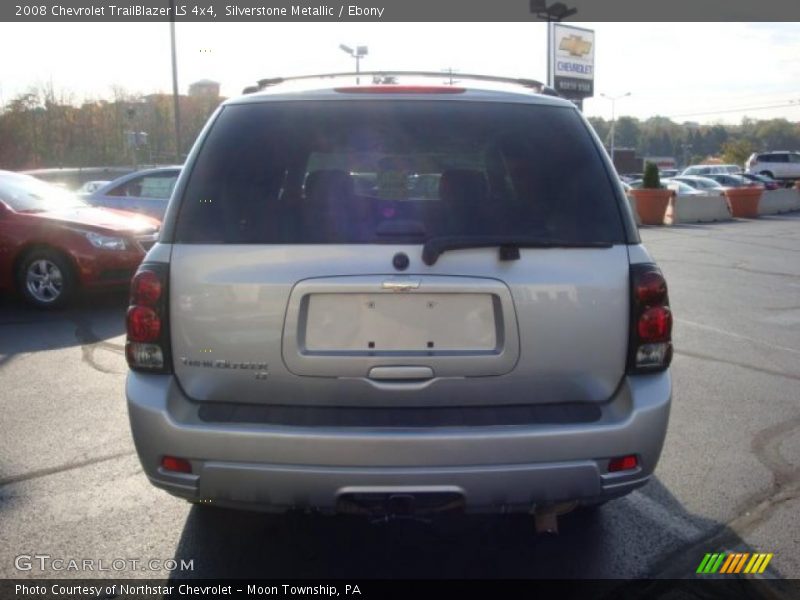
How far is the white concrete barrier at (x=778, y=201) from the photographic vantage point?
31.7 m

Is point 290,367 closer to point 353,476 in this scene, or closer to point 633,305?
point 353,476

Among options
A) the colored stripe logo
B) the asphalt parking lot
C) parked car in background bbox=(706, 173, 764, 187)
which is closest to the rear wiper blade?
the asphalt parking lot

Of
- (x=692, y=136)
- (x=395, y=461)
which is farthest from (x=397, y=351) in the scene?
(x=692, y=136)

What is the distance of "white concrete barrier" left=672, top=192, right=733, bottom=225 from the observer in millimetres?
26266

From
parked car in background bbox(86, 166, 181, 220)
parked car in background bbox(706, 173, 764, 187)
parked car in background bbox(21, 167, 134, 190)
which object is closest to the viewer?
parked car in background bbox(86, 166, 181, 220)

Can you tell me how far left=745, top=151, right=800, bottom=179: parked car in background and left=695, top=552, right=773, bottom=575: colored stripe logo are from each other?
5390 centimetres

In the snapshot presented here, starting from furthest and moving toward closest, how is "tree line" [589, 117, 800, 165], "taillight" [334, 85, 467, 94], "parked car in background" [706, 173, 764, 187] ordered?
"tree line" [589, 117, 800, 165], "parked car in background" [706, 173, 764, 187], "taillight" [334, 85, 467, 94]

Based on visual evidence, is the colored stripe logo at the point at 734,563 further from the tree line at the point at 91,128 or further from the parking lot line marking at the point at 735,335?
the tree line at the point at 91,128

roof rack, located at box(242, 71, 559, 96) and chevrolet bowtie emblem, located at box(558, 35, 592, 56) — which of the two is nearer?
roof rack, located at box(242, 71, 559, 96)

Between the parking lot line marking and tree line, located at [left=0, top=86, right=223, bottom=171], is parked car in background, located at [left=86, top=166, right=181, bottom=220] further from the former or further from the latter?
tree line, located at [left=0, top=86, right=223, bottom=171]

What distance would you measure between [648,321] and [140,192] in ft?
36.5

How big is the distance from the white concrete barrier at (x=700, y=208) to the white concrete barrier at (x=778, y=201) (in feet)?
12.4

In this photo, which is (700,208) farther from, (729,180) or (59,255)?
(59,255)

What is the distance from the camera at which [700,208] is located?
27.1 metres
